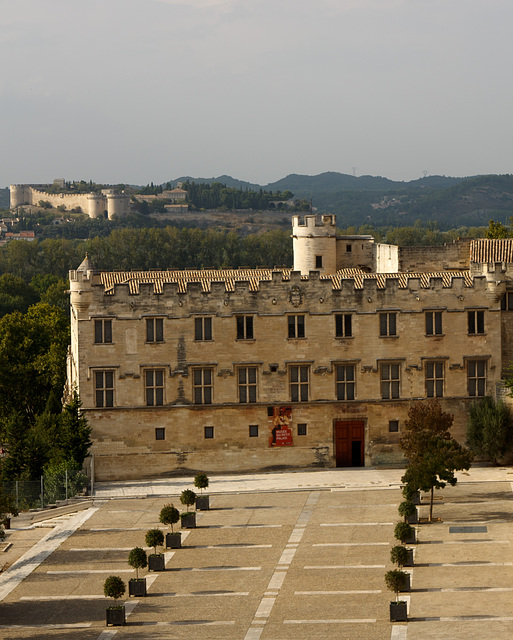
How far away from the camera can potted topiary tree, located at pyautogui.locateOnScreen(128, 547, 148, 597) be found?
157 ft

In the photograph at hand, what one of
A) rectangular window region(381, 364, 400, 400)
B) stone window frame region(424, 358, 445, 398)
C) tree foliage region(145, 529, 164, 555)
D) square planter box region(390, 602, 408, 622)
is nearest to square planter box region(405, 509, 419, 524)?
tree foliage region(145, 529, 164, 555)

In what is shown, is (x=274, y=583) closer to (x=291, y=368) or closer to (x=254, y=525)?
(x=254, y=525)

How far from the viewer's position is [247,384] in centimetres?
7212

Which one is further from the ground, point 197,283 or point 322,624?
point 197,283

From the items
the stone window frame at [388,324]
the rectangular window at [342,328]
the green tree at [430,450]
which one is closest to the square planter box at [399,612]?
the green tree at [430,450]

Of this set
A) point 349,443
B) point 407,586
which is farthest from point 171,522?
point 349,443

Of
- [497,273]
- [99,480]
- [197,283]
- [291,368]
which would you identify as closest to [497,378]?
[497,273]

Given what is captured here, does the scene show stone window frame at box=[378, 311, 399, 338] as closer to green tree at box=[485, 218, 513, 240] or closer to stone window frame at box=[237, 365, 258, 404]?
stone window frame at box=[237, 365, 258, 404]

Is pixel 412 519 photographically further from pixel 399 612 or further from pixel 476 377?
pixel 476 377

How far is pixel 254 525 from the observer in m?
59.2

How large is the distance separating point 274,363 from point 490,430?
40.4 feet

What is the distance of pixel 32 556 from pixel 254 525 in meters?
10.3

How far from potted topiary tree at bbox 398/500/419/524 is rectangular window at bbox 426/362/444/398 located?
15.5m

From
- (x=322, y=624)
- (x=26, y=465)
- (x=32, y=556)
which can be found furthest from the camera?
(x=26, y=465)
